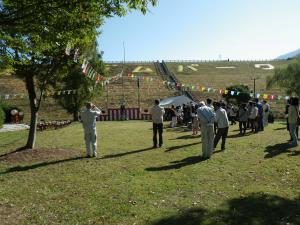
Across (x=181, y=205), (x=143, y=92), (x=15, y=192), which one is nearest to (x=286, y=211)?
(x=181, y=205)

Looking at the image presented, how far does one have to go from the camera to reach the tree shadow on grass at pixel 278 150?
41.6 ft

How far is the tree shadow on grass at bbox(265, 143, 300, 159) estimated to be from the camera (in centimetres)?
1267

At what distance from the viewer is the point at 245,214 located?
6.87 metres

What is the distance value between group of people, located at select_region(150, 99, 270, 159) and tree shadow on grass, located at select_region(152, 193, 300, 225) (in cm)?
462

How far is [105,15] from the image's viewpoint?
7.28 metres

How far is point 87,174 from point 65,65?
17.9 feet

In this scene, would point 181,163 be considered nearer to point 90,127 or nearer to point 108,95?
point 90,127

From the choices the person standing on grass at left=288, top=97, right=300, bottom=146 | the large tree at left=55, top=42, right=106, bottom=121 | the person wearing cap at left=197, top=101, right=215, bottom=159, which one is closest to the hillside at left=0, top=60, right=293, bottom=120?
the large tree at left=55, top=42, right=106, bottom=121

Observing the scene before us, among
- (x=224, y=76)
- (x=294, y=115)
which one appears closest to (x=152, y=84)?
(x=224, y=76)

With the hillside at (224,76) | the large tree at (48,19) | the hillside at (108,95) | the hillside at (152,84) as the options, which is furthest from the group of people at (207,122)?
the hillside at (224,76)

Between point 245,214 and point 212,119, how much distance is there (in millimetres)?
5603

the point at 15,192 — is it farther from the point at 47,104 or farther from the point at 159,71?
the point at 159,71

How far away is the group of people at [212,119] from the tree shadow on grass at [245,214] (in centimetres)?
462

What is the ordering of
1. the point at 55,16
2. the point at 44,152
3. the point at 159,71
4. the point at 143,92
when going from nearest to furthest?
the point at 55,16
the point at 44,152
the point at 143,92
the point at 159,71
